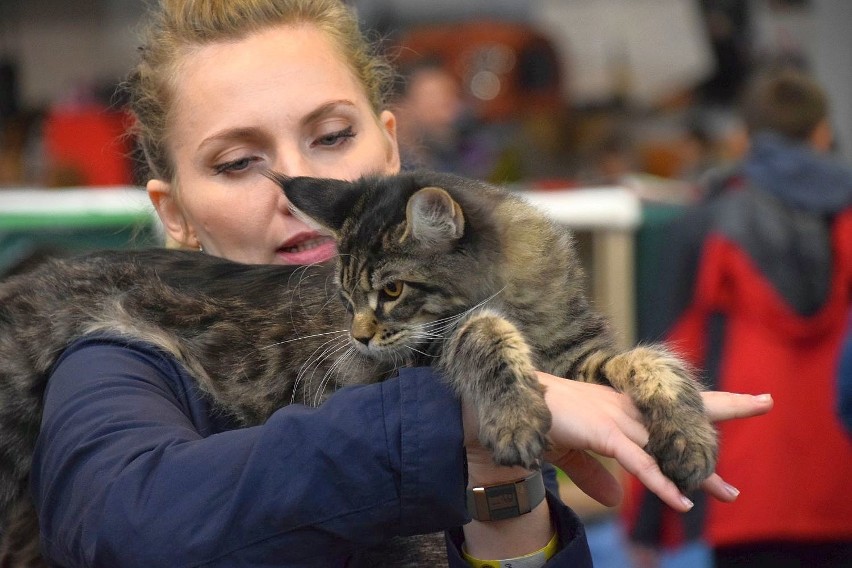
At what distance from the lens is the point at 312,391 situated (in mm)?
1723

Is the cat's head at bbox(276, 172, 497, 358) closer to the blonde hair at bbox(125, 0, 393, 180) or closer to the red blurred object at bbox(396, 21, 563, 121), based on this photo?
the blonde hair at bbox(125, 0, 393, 180)

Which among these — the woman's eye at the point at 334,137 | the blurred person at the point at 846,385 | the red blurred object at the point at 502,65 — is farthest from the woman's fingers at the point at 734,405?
the red blurred object at the point at 502,65

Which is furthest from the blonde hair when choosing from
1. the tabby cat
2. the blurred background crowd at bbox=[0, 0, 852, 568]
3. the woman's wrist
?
the blurred background crowd at bbox=[0, 0, 852, 568]

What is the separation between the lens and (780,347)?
3695 millimetres

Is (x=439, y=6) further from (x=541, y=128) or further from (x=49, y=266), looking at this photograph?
(x=49, y=266)

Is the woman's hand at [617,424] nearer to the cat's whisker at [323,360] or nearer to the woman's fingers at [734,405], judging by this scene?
the woman's fingers at [734,405]

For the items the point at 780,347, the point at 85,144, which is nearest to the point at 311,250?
the point at 780,347

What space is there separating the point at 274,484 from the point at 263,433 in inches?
2.6

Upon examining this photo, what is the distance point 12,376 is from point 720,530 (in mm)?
2689

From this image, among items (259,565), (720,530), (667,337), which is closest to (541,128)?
(667,337)

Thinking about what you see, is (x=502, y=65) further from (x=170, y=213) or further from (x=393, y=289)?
(x=393, y=289)

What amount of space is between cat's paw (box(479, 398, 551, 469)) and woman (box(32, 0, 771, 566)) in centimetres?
2

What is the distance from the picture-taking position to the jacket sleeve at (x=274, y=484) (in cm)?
117

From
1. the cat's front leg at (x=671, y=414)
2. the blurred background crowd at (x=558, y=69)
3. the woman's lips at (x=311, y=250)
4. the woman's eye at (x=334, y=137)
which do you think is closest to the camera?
the cat's front leg at (x=671, y=414)
